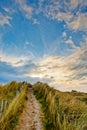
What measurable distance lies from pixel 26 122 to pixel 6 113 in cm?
160

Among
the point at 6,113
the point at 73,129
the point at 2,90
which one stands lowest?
the point at 73,129

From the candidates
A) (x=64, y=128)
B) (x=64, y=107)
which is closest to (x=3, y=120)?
(x=64, y=128)

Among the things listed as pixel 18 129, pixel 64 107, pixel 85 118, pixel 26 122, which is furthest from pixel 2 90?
pixel 85 118

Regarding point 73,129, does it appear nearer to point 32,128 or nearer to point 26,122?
point 32,128

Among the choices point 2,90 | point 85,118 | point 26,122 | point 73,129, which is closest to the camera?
point 73,129

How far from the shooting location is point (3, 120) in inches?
301

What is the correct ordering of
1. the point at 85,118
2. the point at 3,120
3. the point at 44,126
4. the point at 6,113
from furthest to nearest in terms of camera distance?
the point at 44,126 < the point at 6,113 < the point at 3,120 < the point at 85,118

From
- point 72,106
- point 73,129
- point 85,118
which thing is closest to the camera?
point 73,129

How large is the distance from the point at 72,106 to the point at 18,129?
3.85 meters

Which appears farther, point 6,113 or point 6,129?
point 6,113

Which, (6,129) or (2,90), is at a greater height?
(2,90)

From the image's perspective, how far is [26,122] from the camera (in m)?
9.59

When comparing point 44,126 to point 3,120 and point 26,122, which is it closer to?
point 26,122

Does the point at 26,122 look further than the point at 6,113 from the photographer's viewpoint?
Yes
